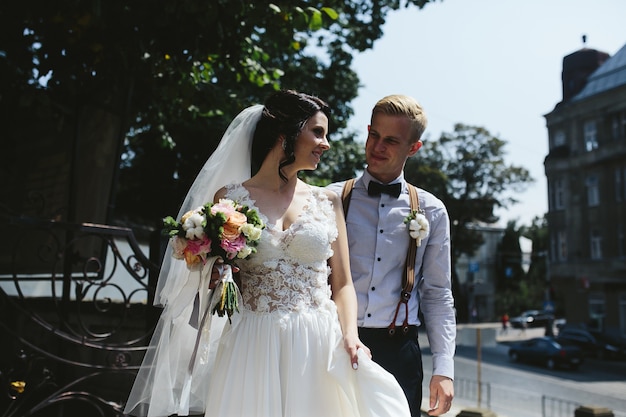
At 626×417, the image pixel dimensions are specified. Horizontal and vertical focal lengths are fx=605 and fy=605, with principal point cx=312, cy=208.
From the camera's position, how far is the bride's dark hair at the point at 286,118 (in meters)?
3.16

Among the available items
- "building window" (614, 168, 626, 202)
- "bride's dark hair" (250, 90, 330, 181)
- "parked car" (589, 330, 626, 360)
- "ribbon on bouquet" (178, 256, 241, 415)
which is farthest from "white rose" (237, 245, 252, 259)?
"building window" (614, 168, 626, 202)

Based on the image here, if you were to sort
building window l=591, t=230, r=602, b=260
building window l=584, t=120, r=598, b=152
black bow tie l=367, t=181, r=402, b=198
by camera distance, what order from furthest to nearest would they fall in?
building window l=584, t=120, r=598, b=152, building window l=591, t=230, r=602, b=260, black bow tie l=367, t=181, r=402, b=198

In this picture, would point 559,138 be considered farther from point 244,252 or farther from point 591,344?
point 244,252

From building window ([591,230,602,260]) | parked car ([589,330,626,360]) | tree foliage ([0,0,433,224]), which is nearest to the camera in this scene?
tree foliage ([0,0,433,224])

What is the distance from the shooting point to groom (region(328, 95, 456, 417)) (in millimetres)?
3227

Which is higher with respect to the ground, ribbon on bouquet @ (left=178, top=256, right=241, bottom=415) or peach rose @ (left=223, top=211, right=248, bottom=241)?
peach rose @ (left=223, top=211, right=248, bottom=241)

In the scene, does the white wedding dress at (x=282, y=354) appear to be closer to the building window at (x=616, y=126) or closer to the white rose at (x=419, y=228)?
the white rose at (x=419, y=228)

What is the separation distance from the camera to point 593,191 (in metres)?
36.5

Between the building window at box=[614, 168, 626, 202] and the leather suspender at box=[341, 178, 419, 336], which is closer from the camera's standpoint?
the leather suspender at box=[341, 178, 419, 336]

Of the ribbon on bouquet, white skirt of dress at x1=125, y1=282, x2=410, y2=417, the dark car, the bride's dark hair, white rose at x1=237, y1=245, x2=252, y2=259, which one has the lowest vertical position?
the dark car

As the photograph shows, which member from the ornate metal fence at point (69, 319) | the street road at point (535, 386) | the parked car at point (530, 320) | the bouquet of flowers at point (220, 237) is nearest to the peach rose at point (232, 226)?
the bouquet of flowers at point (220, 237)

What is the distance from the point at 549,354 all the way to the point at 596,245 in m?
12.3

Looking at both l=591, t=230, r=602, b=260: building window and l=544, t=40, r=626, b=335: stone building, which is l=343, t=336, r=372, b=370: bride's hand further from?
l=591, t=230, r=602, b=260: building window

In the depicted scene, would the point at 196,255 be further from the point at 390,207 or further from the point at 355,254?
the point at 390,207
